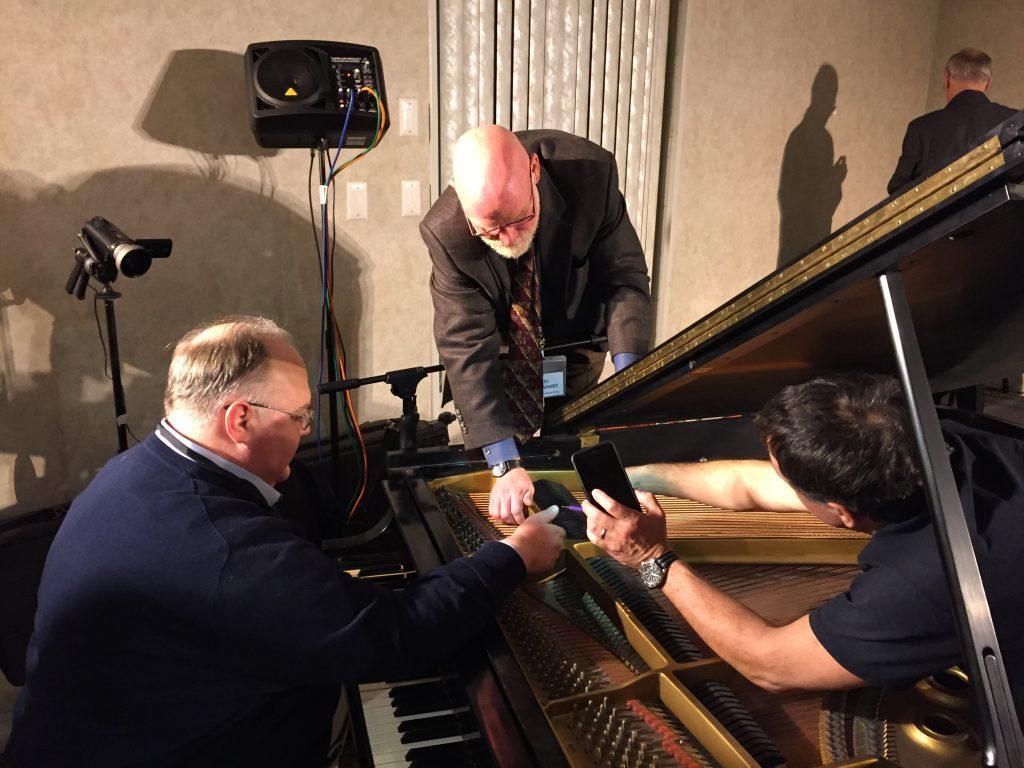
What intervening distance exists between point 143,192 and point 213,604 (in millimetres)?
2378

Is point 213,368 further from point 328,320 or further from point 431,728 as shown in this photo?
point 328,320

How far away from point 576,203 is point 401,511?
4.40 feet

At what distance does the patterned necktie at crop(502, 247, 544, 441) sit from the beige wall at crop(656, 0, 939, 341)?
7.70 ft

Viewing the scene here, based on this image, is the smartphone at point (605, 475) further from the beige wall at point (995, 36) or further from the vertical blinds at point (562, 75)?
the beige wall at point (995, 36)

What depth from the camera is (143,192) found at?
10.4ft

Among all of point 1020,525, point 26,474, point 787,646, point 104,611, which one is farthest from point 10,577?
point 1020,525

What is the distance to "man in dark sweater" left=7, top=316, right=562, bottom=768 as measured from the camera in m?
1.31

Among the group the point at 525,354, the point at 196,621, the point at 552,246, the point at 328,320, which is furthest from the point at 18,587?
the point at 552,246

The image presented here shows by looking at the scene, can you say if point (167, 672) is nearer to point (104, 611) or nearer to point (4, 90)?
point (104, 611)

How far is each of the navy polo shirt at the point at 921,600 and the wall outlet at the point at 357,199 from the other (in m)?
2.84

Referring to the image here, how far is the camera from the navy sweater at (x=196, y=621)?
4.29ft

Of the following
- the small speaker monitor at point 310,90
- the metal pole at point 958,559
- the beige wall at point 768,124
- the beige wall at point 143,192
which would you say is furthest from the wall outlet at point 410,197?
the metal pole at point 958,559

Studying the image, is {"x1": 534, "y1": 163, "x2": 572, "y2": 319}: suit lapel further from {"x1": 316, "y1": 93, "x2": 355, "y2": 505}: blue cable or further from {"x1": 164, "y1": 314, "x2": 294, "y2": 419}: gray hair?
{"x1": 164, "y1": 314, "x2": 294, "y2": 419}: gray hair

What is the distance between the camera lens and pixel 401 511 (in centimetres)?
185
